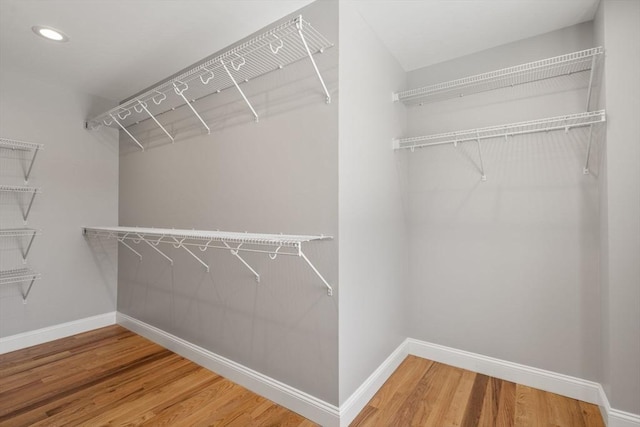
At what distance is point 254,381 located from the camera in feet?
6.32

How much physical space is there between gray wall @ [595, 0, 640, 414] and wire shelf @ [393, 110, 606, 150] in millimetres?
117

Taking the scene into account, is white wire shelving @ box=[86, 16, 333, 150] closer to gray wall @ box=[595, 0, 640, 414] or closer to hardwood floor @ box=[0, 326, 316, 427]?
gray wall @ box=[595, 0, 640, 414]

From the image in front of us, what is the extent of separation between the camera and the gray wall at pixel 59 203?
98.3 inches

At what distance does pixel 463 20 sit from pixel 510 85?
0.53 m

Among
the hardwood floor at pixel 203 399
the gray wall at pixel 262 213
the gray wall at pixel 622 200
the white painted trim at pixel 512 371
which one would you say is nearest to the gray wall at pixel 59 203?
the hardwood floor at pixel 203 399

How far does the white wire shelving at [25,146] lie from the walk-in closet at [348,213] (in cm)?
2

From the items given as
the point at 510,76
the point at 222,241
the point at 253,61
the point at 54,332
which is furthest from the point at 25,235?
the point at 510,76

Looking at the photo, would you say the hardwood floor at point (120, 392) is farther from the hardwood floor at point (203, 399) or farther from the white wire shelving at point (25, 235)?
the white wire shelving at point (25, 235)

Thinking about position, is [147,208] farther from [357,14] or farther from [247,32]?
[357,14]

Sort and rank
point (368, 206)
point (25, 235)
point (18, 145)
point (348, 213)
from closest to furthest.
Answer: point (348, 213) < point (368, 206) < point (18, 145) < point (25, 235)

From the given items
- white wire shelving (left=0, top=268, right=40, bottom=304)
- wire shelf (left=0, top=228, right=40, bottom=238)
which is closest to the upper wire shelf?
wire shelf (left=0, top=228, right=40, bottom=238)

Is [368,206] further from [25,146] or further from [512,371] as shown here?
[25,146]

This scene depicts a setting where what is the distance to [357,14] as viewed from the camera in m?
1.78

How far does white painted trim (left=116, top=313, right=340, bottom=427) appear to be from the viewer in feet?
5.39
